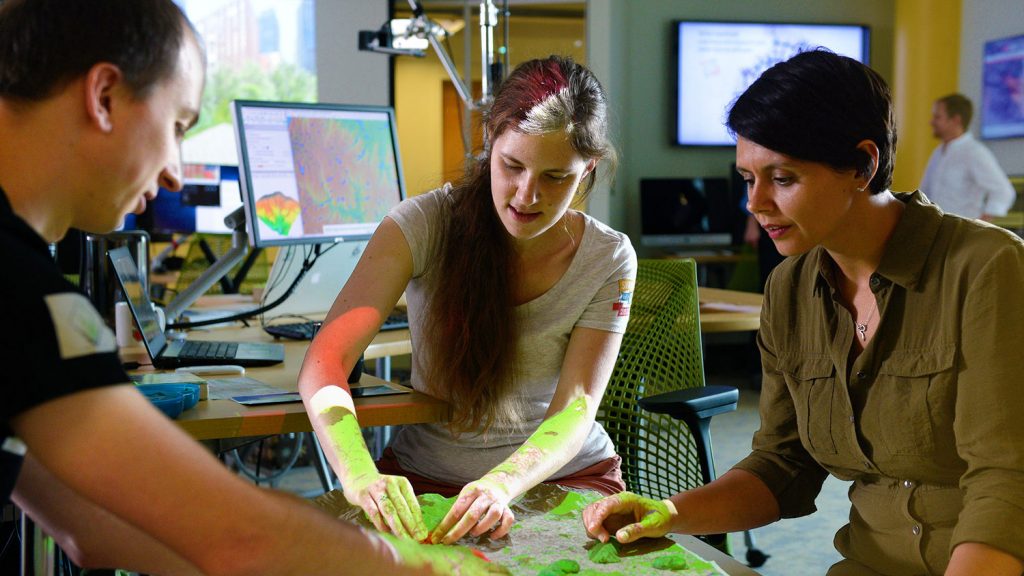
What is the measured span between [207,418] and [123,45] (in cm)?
91

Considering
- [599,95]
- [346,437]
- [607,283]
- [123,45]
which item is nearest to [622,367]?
[607,283]

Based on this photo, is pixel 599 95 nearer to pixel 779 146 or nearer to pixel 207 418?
pixel 779 146

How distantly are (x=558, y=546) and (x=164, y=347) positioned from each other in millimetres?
1238

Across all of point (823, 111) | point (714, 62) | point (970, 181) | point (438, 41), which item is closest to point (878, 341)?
point (823, 111)

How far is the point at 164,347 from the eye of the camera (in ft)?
7.04

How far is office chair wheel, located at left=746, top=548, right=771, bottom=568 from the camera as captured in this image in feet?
9.78

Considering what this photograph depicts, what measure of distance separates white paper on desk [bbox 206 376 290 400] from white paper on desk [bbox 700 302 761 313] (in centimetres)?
146

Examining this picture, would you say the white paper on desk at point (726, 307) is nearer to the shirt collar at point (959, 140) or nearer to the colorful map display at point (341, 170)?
the colorful map display at point (341, 170)

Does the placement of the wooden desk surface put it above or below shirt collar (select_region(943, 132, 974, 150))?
below

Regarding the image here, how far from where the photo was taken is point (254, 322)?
9.32 ft

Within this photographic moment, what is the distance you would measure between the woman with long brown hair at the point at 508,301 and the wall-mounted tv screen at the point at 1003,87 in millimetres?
5567

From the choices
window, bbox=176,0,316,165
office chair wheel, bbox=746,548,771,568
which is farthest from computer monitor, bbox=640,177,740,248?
office chair wheel, bbox=746,548,771,568

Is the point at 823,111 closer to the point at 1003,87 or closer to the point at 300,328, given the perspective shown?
the point at 300,328

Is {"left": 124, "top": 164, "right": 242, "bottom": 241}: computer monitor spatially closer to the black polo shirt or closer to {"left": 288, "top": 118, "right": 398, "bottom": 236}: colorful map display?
{"left": 288, "top": 118, "right": 398, "bottom": 236}: colorful map display
